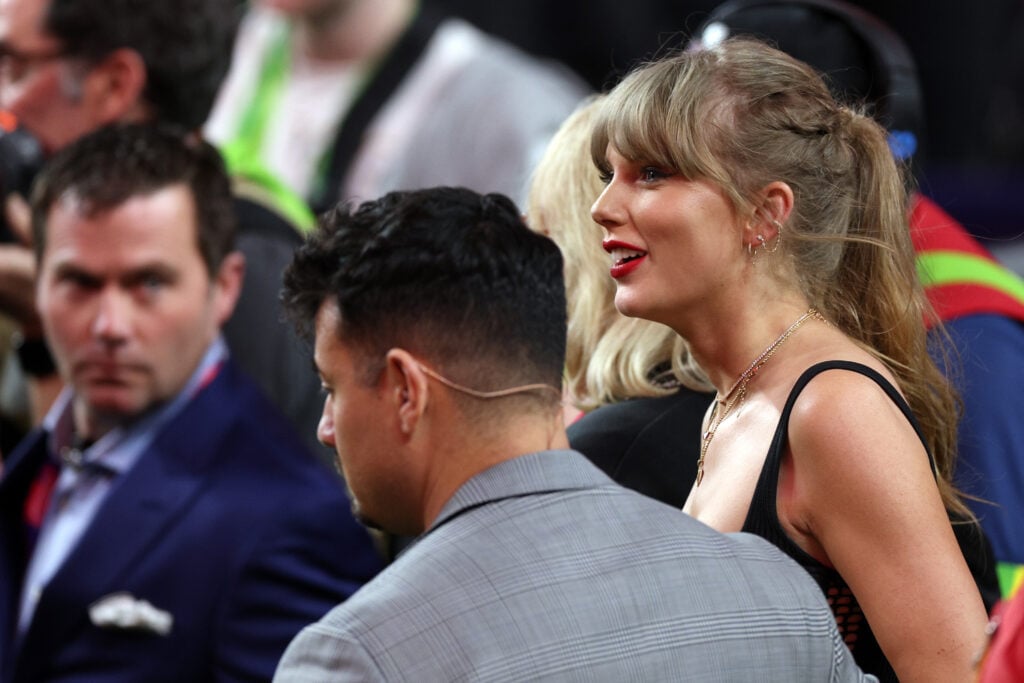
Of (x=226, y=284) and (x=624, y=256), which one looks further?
(x=226, y=284)

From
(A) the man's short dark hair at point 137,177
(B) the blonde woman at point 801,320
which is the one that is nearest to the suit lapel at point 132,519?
(A) the man's short dark hair at point 137,177

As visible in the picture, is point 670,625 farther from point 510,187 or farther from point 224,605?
point 510,187

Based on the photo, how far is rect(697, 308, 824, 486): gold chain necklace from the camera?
2018mm

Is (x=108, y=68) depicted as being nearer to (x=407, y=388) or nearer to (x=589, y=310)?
(x=589, y=310)

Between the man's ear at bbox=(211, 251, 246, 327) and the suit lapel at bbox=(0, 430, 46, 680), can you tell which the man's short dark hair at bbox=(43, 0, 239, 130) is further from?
the suit lapel at bbox=(0, 430, 46, 680)

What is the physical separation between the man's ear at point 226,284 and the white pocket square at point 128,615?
0.62 metres

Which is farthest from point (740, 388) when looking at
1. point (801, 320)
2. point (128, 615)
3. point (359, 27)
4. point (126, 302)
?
point (359, 27)

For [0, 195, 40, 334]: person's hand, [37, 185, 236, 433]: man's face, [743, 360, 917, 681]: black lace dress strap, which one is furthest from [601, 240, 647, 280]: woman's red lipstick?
[0, 195, 40, 334]: person's hand

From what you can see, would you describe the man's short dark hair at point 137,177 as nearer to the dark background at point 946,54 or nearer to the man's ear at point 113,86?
the man's ear at point 113,86

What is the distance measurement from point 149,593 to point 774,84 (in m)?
1.48

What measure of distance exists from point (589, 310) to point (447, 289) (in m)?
0.61

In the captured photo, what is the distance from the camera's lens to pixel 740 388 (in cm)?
205

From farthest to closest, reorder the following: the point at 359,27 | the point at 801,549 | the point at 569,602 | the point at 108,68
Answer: the point at 359,27, the point at 108,68, the point at 801,549, the point at 569,602

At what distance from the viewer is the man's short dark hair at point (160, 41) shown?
396 centimetres
